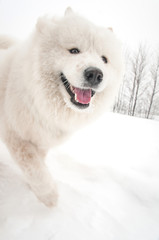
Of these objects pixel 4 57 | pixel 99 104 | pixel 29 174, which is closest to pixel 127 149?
pixel 99 104

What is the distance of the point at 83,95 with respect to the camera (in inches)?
56.4

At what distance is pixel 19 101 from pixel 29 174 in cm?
74

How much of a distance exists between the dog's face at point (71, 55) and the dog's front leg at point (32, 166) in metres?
0.62

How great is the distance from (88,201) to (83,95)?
1.22 meters

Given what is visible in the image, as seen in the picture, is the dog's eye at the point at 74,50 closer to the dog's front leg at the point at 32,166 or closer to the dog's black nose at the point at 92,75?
the dog's black nose at the point at 92,75

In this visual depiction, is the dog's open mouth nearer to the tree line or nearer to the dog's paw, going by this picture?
the dog's paw

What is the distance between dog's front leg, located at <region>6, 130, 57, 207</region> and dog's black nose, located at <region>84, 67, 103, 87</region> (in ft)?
2.89

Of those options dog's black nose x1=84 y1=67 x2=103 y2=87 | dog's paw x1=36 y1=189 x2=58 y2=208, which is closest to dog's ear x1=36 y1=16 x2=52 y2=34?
dog's black nose x1=84 y1=67 x2=103 y2=87

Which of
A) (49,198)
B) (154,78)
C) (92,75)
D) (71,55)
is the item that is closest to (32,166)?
(49,198)

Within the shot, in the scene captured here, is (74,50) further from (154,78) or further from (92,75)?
(154,78)

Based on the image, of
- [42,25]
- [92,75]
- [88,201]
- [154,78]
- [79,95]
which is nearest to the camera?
[92,75]

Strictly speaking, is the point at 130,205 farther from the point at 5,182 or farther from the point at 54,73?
the point at 54,73

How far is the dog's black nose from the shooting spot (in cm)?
126

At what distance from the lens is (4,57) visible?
1.82 m
